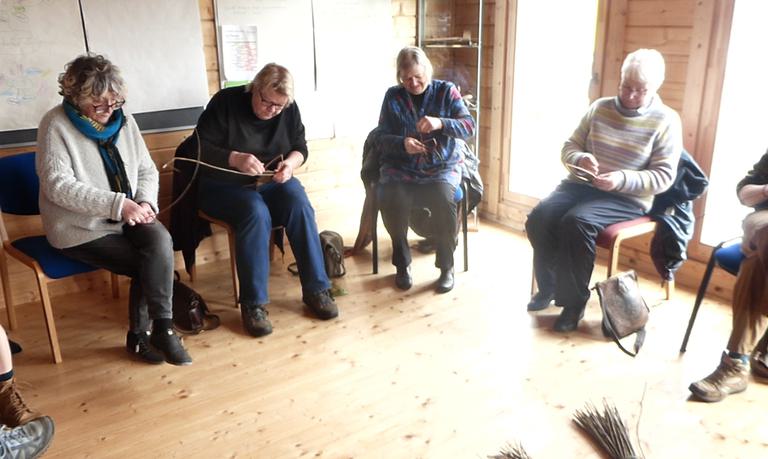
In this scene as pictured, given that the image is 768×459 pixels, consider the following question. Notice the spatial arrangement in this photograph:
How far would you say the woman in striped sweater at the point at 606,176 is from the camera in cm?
246

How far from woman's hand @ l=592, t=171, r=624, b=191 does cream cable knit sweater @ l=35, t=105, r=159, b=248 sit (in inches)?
70.1

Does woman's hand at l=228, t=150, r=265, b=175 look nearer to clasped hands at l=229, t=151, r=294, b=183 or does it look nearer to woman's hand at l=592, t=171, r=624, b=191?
clasped hands at l=229, t=151, r=294, b=183

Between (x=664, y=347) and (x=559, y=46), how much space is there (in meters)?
1.81

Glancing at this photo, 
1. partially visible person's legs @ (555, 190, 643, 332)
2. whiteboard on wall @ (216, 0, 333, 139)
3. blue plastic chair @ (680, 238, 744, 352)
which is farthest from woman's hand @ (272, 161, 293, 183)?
blue plastic chair @ (680, 238, 744, 352)

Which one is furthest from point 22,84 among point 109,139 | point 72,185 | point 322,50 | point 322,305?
point 322,305

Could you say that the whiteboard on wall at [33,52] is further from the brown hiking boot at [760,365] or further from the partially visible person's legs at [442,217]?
the brown hiking boot at [760,365]

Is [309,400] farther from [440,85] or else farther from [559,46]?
[559,46]

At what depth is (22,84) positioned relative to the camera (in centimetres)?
265

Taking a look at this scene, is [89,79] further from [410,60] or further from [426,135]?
[426,135]

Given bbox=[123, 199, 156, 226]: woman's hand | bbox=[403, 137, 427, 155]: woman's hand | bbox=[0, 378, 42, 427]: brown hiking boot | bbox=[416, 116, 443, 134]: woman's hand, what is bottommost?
bbox=[0, 378, 42, 427]: brown hiking boot

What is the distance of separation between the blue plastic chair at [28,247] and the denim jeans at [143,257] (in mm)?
67

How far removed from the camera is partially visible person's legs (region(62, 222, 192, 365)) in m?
2.26

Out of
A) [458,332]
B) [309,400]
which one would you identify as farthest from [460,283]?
[309,400]

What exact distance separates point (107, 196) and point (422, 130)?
4.46ft
